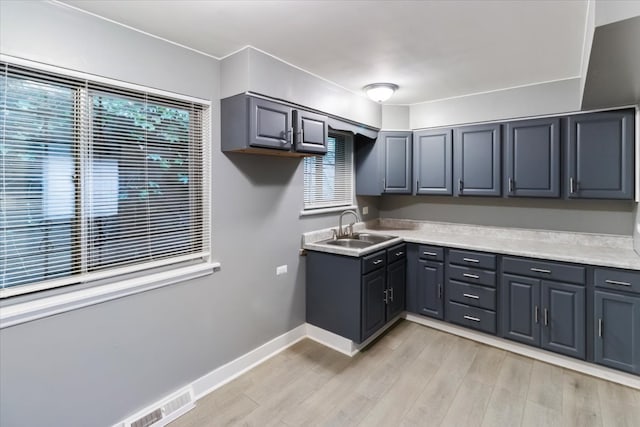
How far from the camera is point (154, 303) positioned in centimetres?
215

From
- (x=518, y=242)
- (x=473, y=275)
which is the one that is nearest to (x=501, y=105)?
(x=518, y=242)

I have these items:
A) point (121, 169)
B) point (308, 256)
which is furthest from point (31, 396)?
point (308, 256)

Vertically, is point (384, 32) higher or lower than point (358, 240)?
higher

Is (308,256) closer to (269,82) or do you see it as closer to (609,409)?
(269,82)

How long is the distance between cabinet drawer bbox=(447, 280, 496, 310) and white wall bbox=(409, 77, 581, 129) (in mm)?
1746

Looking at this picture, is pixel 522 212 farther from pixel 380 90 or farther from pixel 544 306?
pixel 380 90

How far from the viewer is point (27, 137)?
1.68 meters

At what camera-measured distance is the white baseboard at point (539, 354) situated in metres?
2.50

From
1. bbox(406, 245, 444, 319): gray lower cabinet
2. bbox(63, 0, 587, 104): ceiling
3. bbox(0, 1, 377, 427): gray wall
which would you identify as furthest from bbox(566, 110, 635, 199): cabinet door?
bbox(0, 1, 377, 427): gray wall

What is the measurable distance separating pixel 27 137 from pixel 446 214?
12.6 feet

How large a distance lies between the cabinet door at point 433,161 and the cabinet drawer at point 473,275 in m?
0.89

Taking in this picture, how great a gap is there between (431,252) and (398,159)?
47.0 inches

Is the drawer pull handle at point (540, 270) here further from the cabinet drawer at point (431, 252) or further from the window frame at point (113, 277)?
the window frame at point (113, 277)

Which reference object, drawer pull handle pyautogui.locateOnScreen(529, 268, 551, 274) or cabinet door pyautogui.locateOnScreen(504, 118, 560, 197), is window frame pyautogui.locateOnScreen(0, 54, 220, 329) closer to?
drawer pull handle pyautogui.locateOnScreen(529, 268, 551, 274)
